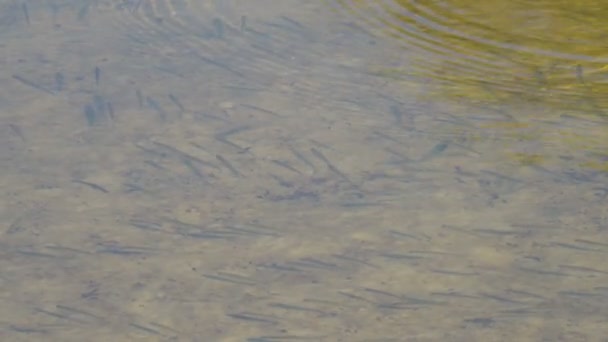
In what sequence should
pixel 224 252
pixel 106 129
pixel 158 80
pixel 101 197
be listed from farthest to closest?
pixel 158 80
pixel 106 129
pixel 101 197
pixel 224 252

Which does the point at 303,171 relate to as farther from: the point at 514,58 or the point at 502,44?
the point at 502,44

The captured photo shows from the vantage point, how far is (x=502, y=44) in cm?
502

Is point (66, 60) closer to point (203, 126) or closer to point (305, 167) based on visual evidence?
point (203, 126)

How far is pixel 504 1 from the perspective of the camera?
218 inches

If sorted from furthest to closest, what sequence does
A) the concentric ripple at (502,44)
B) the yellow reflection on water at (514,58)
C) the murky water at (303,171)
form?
the concentric ripple at (502,44) → the yellow reflection on water at (514,58) → the murky water at (303,171)

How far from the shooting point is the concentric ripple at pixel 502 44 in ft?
15.2

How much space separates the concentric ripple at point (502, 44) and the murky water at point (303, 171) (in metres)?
0.01

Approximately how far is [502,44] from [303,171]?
4.55 ft

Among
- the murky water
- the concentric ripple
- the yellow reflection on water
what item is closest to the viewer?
the murky water

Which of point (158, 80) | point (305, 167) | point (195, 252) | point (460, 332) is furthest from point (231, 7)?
point (460, 332)

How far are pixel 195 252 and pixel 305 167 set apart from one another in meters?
0.62

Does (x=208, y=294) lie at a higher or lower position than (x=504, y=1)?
lower

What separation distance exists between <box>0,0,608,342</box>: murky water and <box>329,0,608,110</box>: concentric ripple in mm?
13

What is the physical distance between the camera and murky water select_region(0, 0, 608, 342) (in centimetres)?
341
